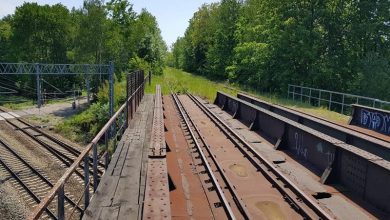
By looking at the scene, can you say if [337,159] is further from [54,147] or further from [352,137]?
[54,147]

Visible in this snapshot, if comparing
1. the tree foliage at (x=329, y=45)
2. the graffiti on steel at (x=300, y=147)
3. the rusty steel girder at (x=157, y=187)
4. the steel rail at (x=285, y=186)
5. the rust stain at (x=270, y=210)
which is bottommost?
the rust stain at (x=270, y=210)

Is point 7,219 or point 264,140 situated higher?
point 264,140

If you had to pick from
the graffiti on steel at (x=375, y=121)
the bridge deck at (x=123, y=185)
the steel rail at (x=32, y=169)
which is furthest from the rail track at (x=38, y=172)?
the graffiti on steel at (x=375, y=121)

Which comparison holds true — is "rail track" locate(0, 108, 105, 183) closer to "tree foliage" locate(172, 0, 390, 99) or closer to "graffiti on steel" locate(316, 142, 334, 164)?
"graffiti on steel" locate(316, 142, 334, 164)

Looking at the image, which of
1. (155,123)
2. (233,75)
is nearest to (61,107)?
(233,75)

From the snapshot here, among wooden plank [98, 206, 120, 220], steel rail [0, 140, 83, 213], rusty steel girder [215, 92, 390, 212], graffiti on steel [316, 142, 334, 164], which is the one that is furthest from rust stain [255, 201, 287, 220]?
steel rail [0, 140, 83, 213]

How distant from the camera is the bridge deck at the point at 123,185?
5.41 meters

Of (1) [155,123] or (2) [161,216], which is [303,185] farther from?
(1) [155,123]

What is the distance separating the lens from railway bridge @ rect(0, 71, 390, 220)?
19.6 feet

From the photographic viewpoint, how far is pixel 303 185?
8.48 meters

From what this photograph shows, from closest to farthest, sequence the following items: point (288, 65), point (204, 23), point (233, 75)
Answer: point (288, 65), point (233, 75), point (204, 23)

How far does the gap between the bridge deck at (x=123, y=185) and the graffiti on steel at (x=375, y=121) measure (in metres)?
9.23

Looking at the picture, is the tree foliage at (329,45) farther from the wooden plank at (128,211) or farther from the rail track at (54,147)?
the wooden plank at (128,211)

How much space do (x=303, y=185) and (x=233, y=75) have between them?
Result: 1524 inches
